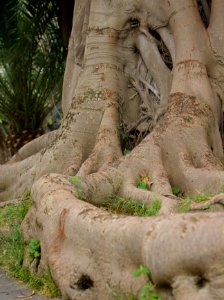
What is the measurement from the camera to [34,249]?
18.2 ft

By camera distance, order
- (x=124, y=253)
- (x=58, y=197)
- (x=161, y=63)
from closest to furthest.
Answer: (x=124, y=253) < (x=58, y=197) < (x=161, y=63)

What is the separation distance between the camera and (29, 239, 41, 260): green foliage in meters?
5.50

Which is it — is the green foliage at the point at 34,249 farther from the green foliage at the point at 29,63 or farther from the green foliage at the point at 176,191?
the green foliage at the point at 29,63

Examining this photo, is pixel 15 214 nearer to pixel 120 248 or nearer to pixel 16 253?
pixel 16 253

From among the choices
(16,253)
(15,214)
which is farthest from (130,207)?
(15,214)

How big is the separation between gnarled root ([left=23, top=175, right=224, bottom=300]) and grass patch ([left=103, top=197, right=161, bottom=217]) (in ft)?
2.09

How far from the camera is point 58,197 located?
17.3 ft

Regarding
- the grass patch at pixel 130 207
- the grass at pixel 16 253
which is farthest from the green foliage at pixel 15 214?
the grass patch at pixel 130 207

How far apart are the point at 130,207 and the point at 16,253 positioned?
1208mm

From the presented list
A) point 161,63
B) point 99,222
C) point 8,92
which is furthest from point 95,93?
point 8,92

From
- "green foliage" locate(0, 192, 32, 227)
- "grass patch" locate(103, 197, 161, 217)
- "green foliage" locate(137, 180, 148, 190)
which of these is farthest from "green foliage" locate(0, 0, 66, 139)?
"grass patch" locate(103, 197, 161, 217)

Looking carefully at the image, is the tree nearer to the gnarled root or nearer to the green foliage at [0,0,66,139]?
the gnarled root

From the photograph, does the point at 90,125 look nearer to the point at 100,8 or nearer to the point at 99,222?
the point at 100,8

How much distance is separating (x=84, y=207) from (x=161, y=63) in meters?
4.27
